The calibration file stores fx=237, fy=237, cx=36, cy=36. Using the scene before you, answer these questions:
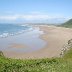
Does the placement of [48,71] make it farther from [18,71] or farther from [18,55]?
[18,55]

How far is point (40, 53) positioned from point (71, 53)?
68.6ft

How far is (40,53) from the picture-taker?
51.2 meters

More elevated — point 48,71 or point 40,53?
point 48,71

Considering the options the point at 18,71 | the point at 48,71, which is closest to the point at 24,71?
the point at 18,71

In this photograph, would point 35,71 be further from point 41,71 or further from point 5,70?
point 5,70

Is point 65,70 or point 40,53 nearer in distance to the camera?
point 65,70

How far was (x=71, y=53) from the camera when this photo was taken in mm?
30641

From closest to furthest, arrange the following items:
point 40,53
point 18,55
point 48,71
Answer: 1. point 48,71
2. point 18,55
3. point 40,53

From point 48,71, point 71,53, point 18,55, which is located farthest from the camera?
point 18,55

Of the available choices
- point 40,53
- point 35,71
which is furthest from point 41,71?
point 40,53

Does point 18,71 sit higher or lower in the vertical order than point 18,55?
higher

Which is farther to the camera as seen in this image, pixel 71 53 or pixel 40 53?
pixel 40 53

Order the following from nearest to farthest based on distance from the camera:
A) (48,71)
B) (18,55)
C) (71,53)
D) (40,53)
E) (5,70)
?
(48,71) < (5,70) < (71,53) < (18,55) < (40,53)

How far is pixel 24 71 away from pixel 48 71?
58.7 inches
